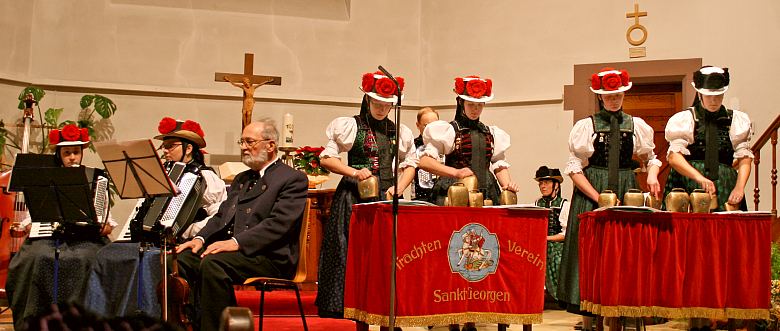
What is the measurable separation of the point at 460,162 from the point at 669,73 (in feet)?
13.4

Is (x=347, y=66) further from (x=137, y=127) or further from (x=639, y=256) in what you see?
(x=639, y=256)

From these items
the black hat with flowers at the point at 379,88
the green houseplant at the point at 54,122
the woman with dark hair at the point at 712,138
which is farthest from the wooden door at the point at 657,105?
the green houseplant at the point at 54,122

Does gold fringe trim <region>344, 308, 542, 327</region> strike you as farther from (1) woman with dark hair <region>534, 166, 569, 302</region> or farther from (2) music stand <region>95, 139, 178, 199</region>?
(1) woman with dark hair <region>534, 166, 569, 302</region>

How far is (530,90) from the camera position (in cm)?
943

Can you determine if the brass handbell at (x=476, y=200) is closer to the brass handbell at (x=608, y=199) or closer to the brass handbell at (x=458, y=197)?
the brass handbell at (x=458, y=197)

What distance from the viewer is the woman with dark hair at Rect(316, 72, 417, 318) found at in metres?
5.16

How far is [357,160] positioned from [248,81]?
12.6 ft

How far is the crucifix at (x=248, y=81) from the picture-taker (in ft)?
29.5

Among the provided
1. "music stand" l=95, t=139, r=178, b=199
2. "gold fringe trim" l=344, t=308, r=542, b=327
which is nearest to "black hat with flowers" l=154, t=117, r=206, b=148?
"music stand" l=95, t=139, r=178, b=199

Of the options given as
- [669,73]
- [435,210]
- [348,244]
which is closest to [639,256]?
[435,210]

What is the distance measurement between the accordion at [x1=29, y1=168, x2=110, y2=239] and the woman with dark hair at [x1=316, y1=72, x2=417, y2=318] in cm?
141

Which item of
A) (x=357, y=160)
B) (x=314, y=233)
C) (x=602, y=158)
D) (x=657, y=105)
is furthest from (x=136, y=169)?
(x=657, y=105)

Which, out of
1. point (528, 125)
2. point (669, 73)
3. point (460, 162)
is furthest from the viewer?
point (528, 125)

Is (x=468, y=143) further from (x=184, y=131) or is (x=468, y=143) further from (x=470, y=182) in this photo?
(x=184, y=131)
